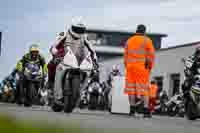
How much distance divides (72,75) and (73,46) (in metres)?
0.59

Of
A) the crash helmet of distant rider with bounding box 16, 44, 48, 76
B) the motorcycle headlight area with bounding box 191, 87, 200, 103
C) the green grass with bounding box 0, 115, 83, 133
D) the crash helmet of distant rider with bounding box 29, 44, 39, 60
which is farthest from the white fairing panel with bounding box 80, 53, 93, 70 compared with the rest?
the green grass with bounding box 0, 115, 83, 133

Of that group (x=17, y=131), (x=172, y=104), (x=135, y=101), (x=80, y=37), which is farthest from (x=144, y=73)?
(x=172, y=104)

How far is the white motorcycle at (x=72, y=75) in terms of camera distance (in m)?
11.5

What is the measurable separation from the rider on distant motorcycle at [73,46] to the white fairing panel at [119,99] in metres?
5.73

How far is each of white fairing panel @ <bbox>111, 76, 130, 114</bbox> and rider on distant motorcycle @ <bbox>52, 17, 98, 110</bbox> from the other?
18.8 feet

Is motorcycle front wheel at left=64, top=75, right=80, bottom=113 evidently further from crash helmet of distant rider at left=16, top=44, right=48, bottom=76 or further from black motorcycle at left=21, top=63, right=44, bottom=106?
black motorcycle at left=21, top=63, right=44, bottom=106

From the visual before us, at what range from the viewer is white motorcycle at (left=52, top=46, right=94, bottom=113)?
37.7 ft

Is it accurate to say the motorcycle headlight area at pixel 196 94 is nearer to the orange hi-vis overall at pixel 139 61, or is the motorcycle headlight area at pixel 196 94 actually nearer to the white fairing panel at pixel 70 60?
the orange hi-vis overall at pixel 139 61

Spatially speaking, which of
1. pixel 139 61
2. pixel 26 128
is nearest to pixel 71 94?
pixel 139 61

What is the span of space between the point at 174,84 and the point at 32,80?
26616 mm

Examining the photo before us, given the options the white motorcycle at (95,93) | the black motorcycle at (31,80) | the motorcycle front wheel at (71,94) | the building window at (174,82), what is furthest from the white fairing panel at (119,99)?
the building window at (174,82)

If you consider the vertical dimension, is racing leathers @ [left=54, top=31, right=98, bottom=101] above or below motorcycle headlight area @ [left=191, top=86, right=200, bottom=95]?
above

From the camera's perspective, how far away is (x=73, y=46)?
12000mm

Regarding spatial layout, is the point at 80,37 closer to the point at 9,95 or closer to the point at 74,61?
the point at 74,61
